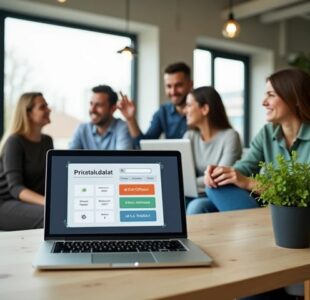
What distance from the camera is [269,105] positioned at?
6.56ft

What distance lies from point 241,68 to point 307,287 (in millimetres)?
5183

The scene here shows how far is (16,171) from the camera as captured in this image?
8.23ft

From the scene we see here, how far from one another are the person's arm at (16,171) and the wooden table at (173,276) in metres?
1.42

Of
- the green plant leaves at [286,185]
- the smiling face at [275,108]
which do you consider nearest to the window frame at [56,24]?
the smiling face at [275,108]

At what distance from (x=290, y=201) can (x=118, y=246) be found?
0.40 metres

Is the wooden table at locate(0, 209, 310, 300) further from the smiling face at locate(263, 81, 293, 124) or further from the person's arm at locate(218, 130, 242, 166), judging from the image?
the person's arm at locate(218, 130, 242, 166)

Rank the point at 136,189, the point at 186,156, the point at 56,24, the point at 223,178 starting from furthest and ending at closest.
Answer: the point at 56,24, the point at 186,156, the point at 223,178, the point at 136,189

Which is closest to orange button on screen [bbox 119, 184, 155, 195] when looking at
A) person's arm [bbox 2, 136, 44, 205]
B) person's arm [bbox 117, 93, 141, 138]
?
person's arm [bbox 2, 136, 44, 205]

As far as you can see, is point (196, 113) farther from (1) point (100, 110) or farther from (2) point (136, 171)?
(2) point (136, 171)

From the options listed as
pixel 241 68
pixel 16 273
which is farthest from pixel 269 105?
pixel 241 68

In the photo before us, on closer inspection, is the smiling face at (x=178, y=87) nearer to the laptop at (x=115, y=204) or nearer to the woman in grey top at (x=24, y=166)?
the woman in grey top at (x=24, y=166)

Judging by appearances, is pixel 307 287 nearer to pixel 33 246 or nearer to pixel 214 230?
pixel 214 230

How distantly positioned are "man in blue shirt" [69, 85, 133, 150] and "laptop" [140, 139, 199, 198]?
3.64 feet

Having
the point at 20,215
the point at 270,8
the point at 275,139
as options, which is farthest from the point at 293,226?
the point at 270,8
